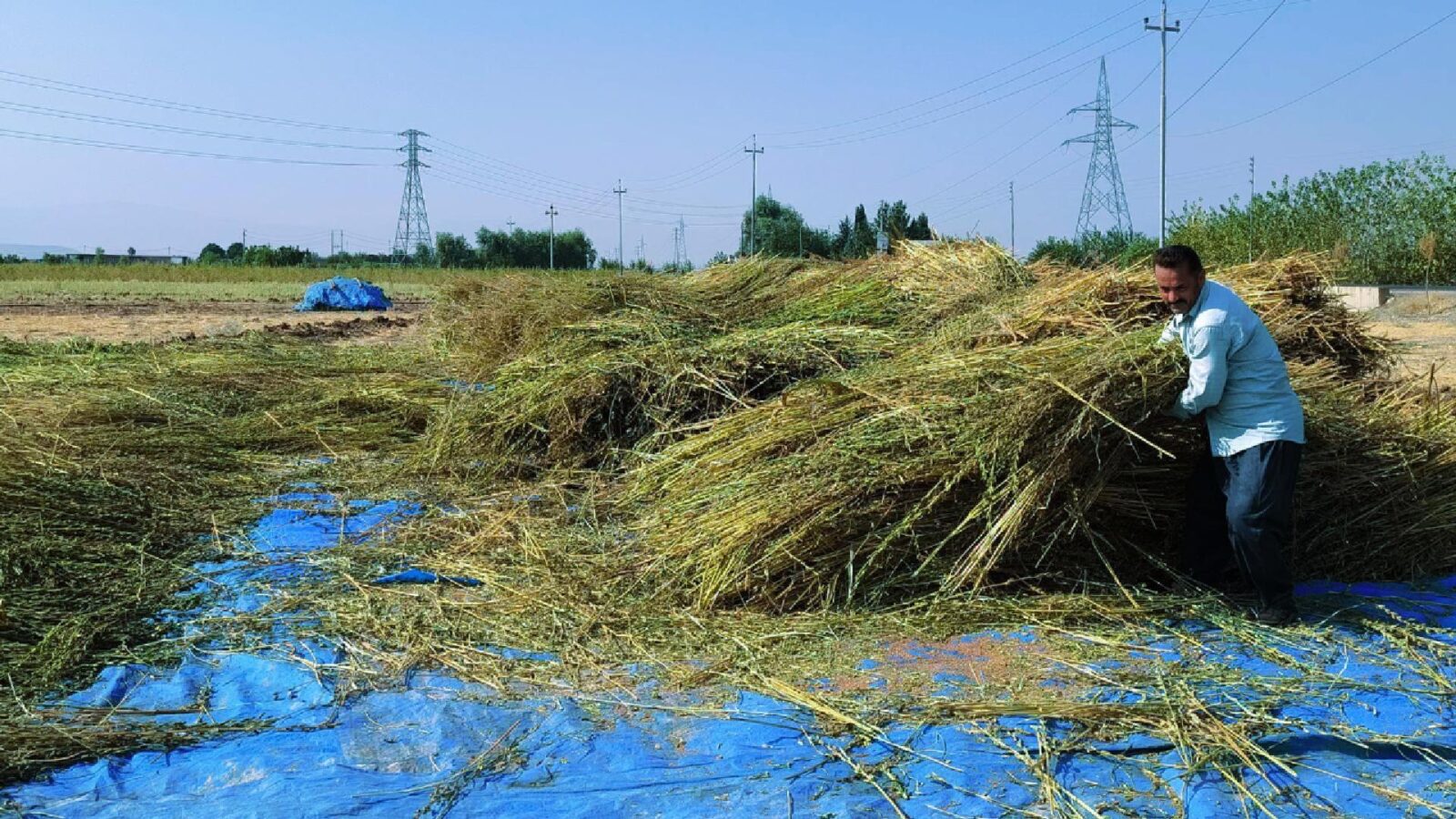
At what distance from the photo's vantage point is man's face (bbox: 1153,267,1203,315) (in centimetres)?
361

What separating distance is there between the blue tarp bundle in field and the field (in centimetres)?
1864

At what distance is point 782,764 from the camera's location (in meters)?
2.68

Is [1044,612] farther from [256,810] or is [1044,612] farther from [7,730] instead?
[7,730]

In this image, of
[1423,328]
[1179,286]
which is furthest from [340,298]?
[1179,286]

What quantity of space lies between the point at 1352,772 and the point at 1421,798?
0.52 ft

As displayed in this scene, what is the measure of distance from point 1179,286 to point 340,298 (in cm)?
2389

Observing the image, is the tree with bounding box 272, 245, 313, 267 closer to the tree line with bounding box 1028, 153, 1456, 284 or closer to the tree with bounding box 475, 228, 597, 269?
the tree with bounding box 475, 228, 597, 269

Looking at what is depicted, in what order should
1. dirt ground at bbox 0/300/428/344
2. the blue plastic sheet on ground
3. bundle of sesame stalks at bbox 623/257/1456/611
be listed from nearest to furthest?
bundle of sesame stalks at bbox 623/257/1456/611 < the blue plastic sheet on ground < dirt ground at bbox 0/300/428/344

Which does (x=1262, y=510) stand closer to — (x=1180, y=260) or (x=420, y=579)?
(x=1180, y=260)

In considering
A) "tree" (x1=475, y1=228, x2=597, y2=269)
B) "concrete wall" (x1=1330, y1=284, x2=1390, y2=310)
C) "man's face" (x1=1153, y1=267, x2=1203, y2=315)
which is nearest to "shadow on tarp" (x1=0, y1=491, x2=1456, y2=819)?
"man's face" (x1=1153, y1=267, x2=1203, y2=315)

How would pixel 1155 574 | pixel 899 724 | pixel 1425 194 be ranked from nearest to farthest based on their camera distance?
pixel 899 724
pixel 1155 574
pixel 1425 194

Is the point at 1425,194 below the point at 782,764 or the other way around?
the other way around

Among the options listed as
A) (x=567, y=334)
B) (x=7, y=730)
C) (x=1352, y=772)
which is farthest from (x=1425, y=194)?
(x=7, y=730)

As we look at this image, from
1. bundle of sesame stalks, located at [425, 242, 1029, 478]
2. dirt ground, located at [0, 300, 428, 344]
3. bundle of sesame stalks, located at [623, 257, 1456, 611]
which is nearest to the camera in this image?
bundle of sesame stalks, located at [623, 257, 1456, 611]
